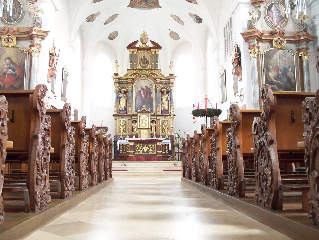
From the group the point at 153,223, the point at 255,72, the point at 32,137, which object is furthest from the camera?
the point at 255,72

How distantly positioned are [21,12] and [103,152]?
→ 26.2 feet

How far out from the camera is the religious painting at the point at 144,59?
20.2 m

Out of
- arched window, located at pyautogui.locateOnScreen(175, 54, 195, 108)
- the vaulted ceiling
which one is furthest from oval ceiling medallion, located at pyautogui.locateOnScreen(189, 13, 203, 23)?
arched window, located at pyautogui.locateOnScreen(175, 54, 195, 108)

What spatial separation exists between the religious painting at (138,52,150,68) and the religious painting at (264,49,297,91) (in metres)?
8.70

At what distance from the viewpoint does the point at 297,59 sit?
13.0 meters

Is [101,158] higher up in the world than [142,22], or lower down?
lower down

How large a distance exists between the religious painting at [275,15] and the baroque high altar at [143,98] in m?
7.51

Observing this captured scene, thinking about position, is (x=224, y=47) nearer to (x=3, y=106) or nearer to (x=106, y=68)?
(x=106, y=68)

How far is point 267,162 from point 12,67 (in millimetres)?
11529

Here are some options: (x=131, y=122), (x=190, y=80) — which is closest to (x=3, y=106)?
(x=131, y=122)

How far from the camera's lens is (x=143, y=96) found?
65.7ft

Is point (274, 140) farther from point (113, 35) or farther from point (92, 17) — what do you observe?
Result: point (113, 35)

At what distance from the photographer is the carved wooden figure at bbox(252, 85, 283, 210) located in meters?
3.00

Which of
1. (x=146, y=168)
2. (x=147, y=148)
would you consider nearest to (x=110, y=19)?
(x=147, y=148)
